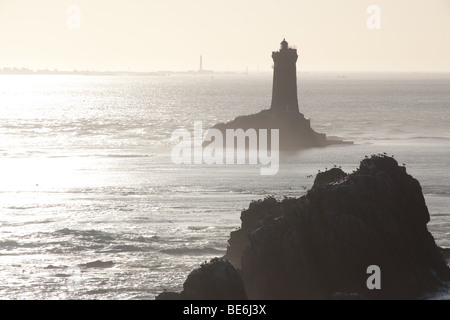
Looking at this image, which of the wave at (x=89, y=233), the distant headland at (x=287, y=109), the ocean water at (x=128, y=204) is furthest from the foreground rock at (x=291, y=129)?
the wave at (x=89, y=233)

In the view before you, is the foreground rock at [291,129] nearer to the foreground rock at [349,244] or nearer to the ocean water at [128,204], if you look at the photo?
the ocean water at [128,204]

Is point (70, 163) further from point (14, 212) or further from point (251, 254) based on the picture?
point (251, 254)

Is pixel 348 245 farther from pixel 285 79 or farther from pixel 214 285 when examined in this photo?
pixel 285 79

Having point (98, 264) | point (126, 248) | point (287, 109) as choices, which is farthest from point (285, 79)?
point (98, 264)

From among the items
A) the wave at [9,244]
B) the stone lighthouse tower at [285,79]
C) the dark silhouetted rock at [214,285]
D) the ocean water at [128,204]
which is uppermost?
the stone lighthouse tower at [285,79]

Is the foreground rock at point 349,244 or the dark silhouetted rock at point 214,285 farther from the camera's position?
the foreground rock at point 349,244

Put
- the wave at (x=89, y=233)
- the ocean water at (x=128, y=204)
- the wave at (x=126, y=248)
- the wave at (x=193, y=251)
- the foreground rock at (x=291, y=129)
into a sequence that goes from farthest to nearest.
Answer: the foreground rock at (x=291, y=129) → the wave at (x=89, y=233) → the wave at (x=126, y=248) → the wave at (x=193, y=251) → the ocean water at (x=128, y=204)
